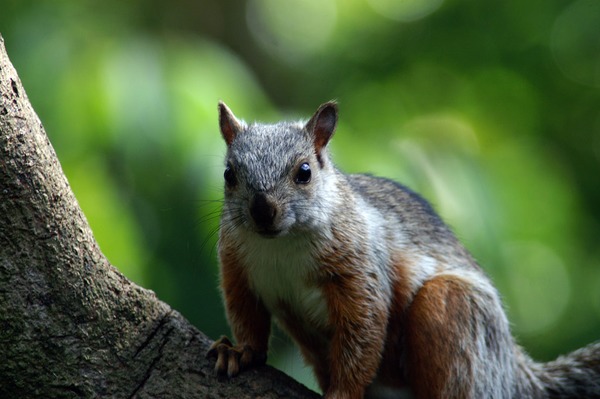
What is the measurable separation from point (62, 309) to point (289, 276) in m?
0.95

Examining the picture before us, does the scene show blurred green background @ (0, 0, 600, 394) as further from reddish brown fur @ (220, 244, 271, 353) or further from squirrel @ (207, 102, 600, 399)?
squirrel @ (207, 102, 600, 399)

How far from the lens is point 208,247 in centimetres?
394

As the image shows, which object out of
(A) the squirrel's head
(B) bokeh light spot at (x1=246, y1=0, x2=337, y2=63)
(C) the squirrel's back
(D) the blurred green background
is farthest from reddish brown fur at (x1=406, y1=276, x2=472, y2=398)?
(B) bokeh light spot at (x1=246, y1=0, x2=337, y2=63)

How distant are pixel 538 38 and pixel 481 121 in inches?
54.5

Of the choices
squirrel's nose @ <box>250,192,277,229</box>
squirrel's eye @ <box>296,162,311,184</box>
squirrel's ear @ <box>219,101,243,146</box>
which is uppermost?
squirrel's ear @ <box>219,101,243,146</box>

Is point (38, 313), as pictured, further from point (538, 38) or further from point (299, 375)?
point (538, 38)

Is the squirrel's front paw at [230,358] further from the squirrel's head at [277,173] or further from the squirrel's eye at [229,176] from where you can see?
the squirrel's eye at [229,176]

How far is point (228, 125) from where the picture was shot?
355cm

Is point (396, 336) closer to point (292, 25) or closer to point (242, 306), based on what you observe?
point (242, 306)

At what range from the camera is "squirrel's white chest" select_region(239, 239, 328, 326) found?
3221 millimetres

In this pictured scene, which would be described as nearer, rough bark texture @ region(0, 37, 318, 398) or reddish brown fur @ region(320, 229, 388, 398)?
rough bark texture @ region(0, 37, 318, 398)

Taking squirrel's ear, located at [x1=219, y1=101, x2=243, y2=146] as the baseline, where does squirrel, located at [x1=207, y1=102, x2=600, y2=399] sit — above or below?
below

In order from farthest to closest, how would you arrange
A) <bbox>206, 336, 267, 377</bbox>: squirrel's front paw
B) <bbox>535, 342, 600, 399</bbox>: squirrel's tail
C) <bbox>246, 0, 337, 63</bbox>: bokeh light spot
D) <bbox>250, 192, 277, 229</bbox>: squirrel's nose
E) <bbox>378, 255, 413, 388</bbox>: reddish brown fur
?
1. <bbox>246, 0, 337, 63</bbox>: bokeh light spot
2. <bbox>535, 342, 600, 399</bbox>: squirrel's tail
3. <bbox>378, 255, 413, 388</bbox>: reddish brown fur
4. <bbox>250, 192, 277, 229</bbox>: squirrel's nose
5. <bbox>206, 336, 267, 377</bbox>: squirrel's front paw

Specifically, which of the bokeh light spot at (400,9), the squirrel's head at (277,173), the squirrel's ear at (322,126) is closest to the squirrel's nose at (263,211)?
the squirrel's head at (277,173)
